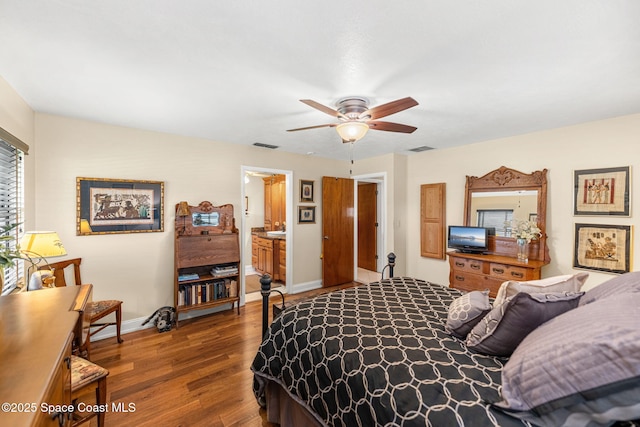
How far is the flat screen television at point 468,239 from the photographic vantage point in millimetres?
3717

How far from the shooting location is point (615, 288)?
1339 mm

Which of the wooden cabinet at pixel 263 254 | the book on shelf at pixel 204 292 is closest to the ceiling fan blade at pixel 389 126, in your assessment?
the book on shelf at pixel 204 292

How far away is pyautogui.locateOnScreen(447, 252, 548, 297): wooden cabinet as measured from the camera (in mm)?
3158

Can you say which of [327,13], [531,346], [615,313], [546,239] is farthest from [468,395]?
[546,239]

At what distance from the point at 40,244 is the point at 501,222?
4.82 meters

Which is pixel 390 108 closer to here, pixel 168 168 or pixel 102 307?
pixel 168 168

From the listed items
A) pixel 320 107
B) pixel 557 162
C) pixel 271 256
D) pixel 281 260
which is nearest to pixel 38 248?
pixel 320 107

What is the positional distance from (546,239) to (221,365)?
3.93 metres

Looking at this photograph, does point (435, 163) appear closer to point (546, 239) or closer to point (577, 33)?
point (546, 239)

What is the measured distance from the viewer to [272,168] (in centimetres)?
433

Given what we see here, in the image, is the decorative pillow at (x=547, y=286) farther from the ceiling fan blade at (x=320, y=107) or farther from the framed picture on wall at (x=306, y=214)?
the framed picture on wall at (x=306, y=214)

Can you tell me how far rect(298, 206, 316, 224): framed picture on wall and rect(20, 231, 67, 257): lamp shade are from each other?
311cm

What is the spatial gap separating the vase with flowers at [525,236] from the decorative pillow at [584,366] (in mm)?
2476

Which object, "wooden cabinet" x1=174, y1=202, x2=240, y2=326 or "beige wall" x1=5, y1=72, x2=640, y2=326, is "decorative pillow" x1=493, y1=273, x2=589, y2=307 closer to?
"beige wall" x1=5, y1=72, x2=640, y2=326
